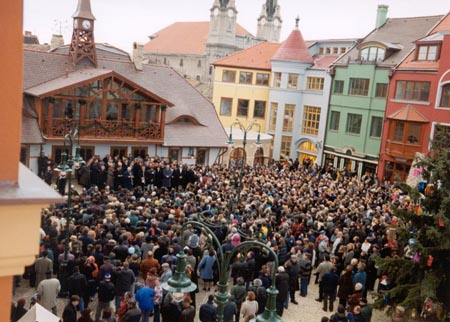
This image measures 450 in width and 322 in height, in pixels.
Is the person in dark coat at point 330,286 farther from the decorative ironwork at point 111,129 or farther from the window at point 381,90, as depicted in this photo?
the window at point 381,90

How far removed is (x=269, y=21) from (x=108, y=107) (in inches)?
2951

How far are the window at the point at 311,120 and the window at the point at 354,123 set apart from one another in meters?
3.94

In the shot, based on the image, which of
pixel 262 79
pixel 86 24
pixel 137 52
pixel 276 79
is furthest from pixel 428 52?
pixel 86 24

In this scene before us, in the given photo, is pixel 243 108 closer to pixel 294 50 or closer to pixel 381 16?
pixel 294 50

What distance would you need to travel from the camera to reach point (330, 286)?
14773 millimetres

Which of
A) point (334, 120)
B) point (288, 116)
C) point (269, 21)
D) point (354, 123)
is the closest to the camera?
point (354, 123)

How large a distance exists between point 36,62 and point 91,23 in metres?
4.35

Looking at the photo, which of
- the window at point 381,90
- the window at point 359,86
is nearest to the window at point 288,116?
the window at point 359,86

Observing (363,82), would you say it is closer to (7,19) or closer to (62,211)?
(62,211)

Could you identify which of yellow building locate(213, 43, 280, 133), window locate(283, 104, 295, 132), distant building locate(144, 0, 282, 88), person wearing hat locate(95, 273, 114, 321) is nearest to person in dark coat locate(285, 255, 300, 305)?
person wearing hat locate(95, 273, 114, 321)

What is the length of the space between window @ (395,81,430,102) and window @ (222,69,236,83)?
56.6ft

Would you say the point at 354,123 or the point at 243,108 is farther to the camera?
the point at 243,108

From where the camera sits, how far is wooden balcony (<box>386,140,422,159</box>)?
35.5 metres

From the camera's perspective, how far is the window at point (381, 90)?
38750 millimetres
